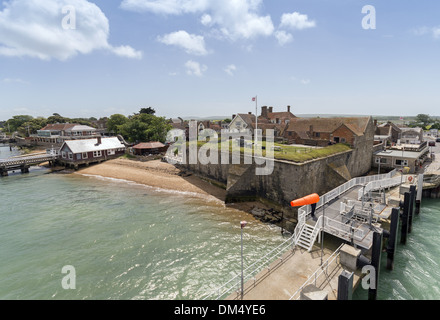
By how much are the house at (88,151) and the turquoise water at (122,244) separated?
637 inches


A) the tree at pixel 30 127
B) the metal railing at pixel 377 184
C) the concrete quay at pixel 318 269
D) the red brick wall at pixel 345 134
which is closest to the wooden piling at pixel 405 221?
the metal railing at pixel 377 184

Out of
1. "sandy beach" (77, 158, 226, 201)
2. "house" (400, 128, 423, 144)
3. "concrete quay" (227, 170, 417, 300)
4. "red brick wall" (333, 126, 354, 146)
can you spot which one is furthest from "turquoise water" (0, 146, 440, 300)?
"house" (400, 128, 423, 144)

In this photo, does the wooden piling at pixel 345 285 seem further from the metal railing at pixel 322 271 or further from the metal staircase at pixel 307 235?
the metal staircase at pixel 307 235

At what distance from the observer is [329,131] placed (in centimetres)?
3756

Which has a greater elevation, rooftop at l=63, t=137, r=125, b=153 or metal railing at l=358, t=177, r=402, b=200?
rooftop at l=63, t=137, r=125, b=153

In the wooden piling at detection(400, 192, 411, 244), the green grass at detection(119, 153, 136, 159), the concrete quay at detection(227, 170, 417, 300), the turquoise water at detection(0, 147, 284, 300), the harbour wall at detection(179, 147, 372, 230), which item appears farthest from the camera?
the green grass at detection(119, 153, 136, 159)

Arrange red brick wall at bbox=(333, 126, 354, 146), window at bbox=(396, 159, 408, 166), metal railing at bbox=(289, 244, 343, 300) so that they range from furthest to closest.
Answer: window at bbox=(396, 159, 408, 166) → red brick wall at bbox=(333, 126, 354, 146) → metal railing at bbox=(289, 244, 343, 300)

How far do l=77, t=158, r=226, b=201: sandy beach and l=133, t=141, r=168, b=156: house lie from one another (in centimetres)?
368

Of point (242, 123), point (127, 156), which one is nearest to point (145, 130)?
point (127, 156)

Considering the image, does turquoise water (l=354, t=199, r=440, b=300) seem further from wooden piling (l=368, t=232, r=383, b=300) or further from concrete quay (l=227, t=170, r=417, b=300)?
concrete quay (l=227, t=170, r=417, b=300)

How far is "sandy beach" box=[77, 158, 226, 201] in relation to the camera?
31.7 metres

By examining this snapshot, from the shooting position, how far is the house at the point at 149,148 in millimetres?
47312

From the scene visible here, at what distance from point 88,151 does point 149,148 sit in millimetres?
12737
